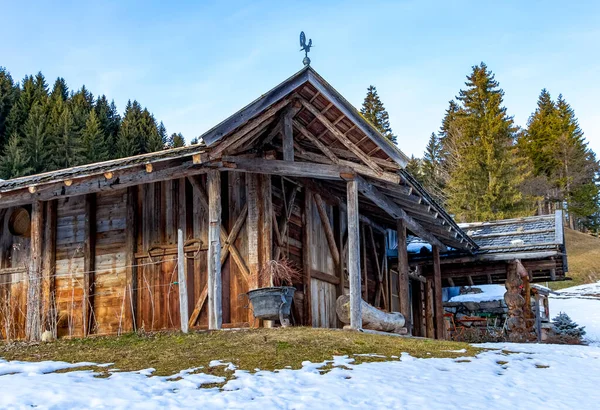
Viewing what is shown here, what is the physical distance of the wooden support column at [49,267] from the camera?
46.1ft

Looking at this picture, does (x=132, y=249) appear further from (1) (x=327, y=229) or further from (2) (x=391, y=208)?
(2) (x=391, y=208)

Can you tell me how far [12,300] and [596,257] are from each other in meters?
45.4

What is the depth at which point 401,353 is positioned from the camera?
966 centimetres

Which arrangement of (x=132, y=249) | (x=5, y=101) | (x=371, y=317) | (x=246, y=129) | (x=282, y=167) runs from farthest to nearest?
(x=5, y=101) → (x=132, y=249) → (x=371, y=317) → (x=282, y=167) → (x=246, y=129)

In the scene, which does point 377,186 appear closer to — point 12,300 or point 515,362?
point 515,362

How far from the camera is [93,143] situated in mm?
46000

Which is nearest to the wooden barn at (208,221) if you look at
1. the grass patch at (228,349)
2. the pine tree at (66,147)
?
the grass patch at (228,349)

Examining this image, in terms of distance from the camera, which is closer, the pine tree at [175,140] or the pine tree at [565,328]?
the pine tree at [565,328]

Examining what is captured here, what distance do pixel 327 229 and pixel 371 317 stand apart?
2.98 m

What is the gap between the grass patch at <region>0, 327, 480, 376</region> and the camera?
845 centimetres

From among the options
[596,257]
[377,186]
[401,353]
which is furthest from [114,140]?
[401,353]

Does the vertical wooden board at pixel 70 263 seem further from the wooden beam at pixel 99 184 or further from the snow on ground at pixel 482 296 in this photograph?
the snow on ground at pixel 482 296

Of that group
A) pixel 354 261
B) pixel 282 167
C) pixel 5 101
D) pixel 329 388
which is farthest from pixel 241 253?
pixel 5 101

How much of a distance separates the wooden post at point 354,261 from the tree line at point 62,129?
3156 centimetres
